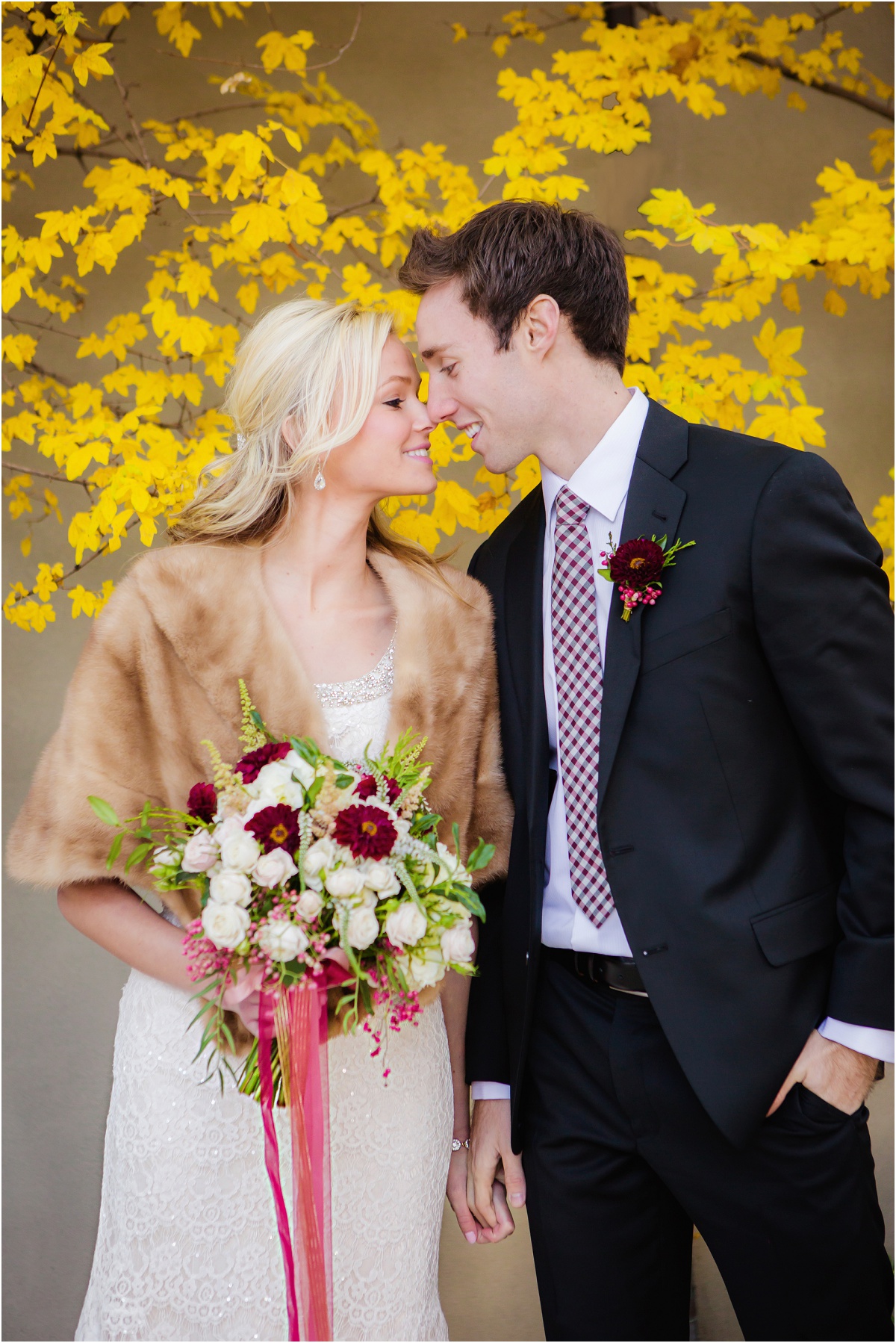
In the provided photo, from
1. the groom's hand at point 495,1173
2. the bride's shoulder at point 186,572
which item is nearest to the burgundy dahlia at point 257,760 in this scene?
the bride's shoulder at point 186,572

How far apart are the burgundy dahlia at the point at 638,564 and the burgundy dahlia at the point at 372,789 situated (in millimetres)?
524

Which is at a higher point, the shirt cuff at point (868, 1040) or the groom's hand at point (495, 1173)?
the shirt cuff at point (868, 1040)

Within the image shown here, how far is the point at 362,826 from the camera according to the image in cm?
150

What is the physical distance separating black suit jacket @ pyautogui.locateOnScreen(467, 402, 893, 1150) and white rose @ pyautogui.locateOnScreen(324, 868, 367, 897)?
20.0 inches

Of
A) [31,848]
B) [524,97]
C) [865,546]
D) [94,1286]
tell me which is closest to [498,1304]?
[94,1286]

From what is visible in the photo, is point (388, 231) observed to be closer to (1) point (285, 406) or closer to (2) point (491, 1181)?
(1) point (285, 406)

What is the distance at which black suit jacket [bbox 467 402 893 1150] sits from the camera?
5.68 feet

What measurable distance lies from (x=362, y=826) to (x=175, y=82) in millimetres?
3077

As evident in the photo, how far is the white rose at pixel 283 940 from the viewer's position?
58.1 inches

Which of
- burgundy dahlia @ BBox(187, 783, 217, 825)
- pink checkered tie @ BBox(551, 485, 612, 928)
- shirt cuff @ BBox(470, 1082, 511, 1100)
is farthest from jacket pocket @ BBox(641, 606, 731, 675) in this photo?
shirt cuff @ BBox(470, 1082, 511, 1100)

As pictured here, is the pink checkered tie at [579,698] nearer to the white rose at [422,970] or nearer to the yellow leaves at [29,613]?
the white rose at [422,970]

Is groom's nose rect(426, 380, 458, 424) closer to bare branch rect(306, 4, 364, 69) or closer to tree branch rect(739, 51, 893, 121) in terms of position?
bare branch rect(306, 4, 364, 69)

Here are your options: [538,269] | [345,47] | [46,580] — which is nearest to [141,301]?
[345,47]

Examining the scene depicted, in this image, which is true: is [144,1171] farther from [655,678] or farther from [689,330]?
[689,330]
